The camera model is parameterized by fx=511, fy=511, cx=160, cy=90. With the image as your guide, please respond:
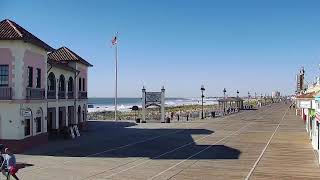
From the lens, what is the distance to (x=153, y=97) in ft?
212

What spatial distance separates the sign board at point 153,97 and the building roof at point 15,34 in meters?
29.9

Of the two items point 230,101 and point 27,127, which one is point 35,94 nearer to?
point 27,127

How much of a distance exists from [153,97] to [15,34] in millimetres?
34251

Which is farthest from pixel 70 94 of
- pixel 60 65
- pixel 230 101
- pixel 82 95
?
pixel 230 101

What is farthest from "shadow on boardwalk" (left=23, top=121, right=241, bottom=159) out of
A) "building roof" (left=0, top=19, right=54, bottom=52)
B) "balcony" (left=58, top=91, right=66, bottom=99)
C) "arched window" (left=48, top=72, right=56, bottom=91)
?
"building roof" (left=0, top=19, right=54, bottom=52)

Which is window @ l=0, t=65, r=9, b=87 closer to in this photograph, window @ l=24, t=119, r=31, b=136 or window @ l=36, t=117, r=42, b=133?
window @ l=24, t=119, r=31, b=136

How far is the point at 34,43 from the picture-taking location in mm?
33219

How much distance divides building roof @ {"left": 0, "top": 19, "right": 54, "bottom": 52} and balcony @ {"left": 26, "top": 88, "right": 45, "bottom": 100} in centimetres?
300

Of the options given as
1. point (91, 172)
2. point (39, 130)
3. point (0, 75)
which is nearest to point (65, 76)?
point (39, 130)

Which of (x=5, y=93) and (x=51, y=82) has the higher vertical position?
(x=51, y=82)

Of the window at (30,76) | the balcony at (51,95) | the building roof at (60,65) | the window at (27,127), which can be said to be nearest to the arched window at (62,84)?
the building roof at (60,65)

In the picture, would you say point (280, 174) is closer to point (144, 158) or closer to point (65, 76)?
point (144, 158)

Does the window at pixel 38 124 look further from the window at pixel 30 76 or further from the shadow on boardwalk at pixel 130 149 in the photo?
the window at pixel 30 76

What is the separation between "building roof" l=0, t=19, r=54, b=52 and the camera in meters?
31.3
